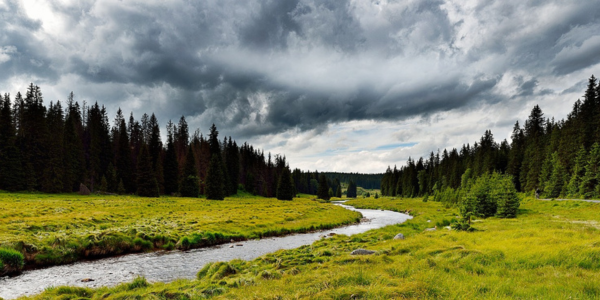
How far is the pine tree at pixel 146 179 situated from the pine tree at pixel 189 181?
7737mm

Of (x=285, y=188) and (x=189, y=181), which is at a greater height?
(x=189, y=181)

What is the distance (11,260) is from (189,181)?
58243mm

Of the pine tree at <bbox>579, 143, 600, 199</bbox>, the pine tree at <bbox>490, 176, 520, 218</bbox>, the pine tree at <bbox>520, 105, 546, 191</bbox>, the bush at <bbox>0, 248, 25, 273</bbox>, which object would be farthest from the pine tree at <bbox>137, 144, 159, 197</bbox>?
the pine tree at <bbox>520, 105, 546, 191</bbox>

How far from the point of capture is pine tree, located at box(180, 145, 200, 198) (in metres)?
71.8

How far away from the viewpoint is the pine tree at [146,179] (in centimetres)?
6412

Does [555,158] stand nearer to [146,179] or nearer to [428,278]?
[428,278]

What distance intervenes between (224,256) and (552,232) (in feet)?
71.9

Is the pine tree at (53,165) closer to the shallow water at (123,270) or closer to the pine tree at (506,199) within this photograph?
the shallow water at (123,270)

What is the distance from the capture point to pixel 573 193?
47.7 meters

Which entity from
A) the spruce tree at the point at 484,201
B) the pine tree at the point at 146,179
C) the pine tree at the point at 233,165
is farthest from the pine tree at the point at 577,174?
the pine tree at the point at 146,179

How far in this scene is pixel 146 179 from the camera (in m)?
64.6

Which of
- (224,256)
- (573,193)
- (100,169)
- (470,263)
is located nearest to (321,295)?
(470,263)

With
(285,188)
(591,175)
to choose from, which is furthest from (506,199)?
(285,188)

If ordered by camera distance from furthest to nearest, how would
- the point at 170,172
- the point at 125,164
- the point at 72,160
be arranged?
the point at 170,172 < the point at 125,164 < the point at 72,160
